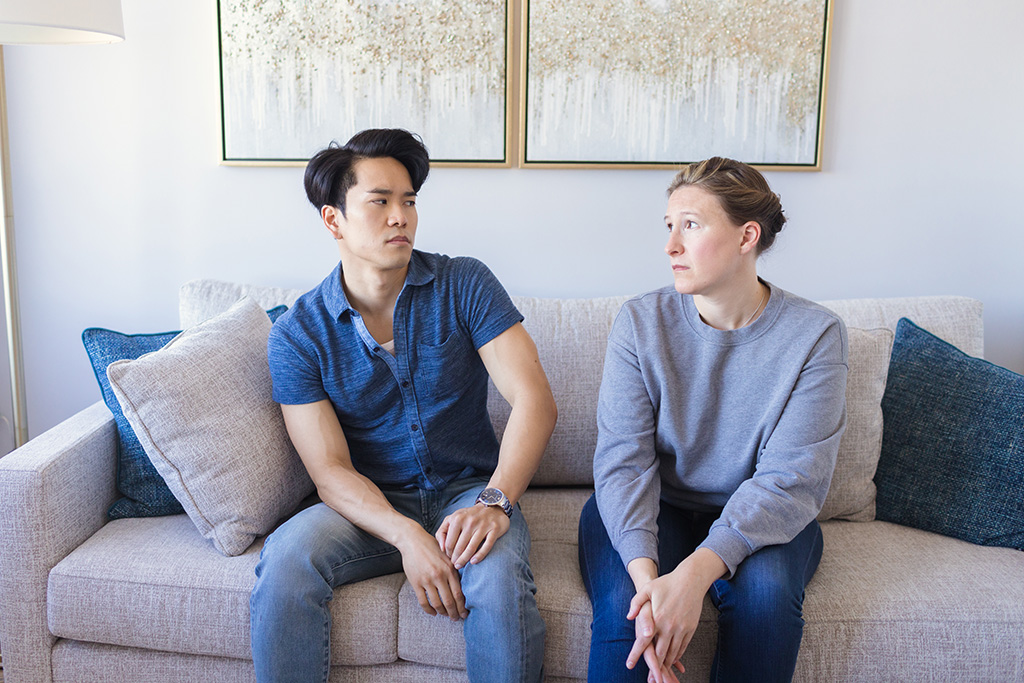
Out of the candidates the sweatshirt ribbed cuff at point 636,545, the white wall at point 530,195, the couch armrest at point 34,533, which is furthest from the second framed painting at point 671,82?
the couch armrest at point 34,533

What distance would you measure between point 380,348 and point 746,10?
139 centimetres

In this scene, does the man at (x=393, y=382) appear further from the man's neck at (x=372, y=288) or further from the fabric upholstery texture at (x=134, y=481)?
the fabric upholstery texture at (x=134, y=481)

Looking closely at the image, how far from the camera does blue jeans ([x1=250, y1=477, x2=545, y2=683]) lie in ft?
4.62

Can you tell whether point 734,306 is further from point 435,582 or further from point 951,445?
point 435,582

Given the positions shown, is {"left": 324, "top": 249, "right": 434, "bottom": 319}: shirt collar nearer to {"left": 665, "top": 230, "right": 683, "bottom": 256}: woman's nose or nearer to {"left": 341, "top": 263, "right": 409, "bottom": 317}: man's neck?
{"left": 341, "top": 263, "right": 409, "bottom": 317}: man's neck

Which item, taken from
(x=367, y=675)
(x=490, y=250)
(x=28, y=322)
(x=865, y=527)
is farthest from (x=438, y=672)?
(x=28, y=322)

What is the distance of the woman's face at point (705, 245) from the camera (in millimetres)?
1516

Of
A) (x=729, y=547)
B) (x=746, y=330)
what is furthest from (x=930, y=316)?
(x=729, y=547)

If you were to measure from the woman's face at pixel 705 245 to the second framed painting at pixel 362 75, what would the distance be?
89 centimetres

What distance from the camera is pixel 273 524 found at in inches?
68.5

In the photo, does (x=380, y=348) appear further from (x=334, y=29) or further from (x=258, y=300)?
(x=334, y=29)

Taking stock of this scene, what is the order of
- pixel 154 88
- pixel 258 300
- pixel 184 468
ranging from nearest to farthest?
pixel 184 468
pixel 258 300
pixel 154 88

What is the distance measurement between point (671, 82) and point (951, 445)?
1.17 metres

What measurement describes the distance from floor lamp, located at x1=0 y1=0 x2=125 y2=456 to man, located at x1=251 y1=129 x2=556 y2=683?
2.02ft
